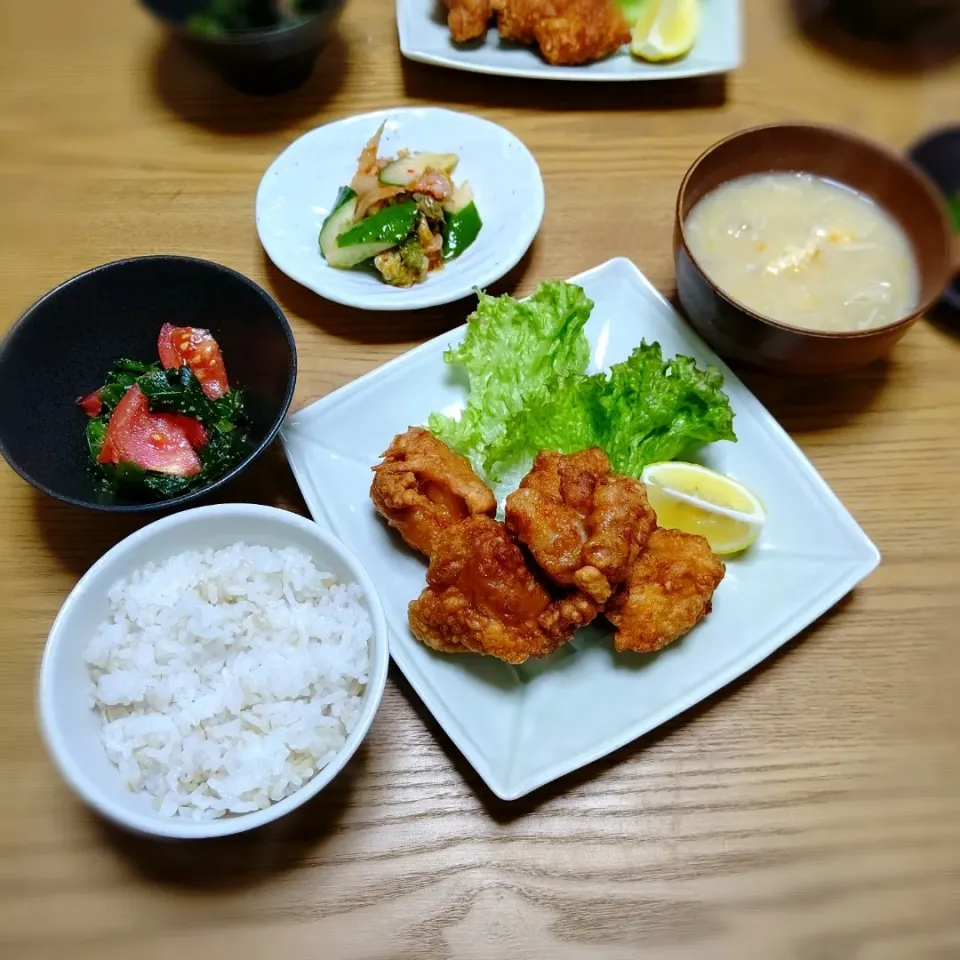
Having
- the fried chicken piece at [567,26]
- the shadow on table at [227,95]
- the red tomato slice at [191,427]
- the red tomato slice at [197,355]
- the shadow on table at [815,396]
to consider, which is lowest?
the shadow on table at [815,396]

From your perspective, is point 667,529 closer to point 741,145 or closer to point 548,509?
point 548,509

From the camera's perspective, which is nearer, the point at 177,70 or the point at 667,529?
the point at 667,529

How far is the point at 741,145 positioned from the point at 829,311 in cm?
53

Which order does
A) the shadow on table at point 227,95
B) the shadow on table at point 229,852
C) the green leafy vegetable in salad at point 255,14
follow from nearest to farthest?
the shadow on table at point 229,852, the green leafy vegetable in salad at point 255,14, the shadow on table at point 227,95

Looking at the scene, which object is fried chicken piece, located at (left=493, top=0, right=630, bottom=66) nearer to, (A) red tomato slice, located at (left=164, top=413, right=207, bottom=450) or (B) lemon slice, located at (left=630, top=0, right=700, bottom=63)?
(B) lemon slice, located at (left=630, top=0, right=700, bottom=63)

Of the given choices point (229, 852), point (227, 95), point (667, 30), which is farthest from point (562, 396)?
point (227, 95)

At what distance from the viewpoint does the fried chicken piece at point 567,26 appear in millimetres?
2711

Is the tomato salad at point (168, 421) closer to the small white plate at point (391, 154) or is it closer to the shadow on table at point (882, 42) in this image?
the small white plate at point (391, 154)

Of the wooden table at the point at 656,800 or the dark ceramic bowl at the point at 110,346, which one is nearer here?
the wooden table at the point at 656,800

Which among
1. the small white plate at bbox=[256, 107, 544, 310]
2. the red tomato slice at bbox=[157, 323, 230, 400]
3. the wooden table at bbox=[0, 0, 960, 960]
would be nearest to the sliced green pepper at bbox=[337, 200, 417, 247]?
the small white plate at bbox=[256, 107, 544, 310]

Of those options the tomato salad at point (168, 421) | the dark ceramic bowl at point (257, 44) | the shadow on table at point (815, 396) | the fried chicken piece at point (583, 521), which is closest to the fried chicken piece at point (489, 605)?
the fried chicken piece at point (583, 521)

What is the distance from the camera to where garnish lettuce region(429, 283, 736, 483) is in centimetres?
205

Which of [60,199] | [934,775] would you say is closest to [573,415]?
[934,775]

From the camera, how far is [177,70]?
2.93m
